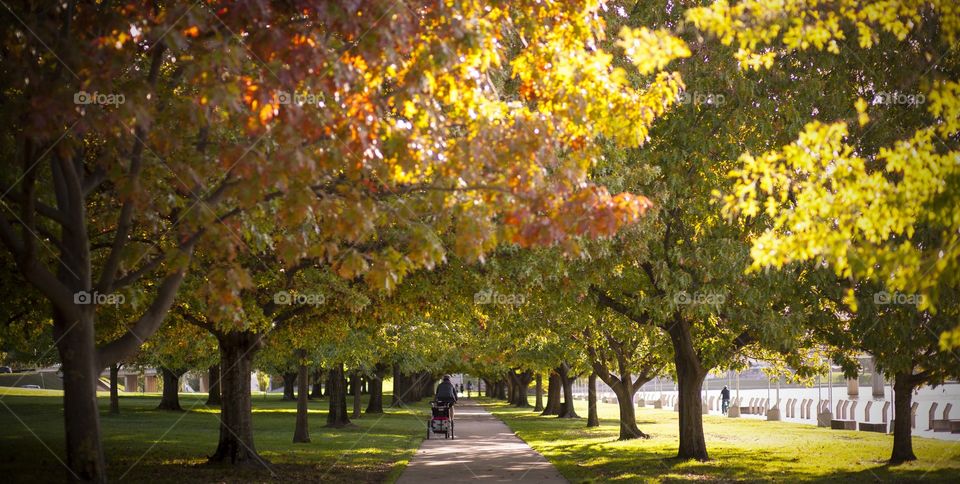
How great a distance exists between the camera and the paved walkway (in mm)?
17203

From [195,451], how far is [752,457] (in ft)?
44.2

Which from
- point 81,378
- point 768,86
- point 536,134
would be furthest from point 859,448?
point 81,378

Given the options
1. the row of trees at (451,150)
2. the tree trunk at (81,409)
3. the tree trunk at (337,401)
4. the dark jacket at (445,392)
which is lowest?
the tree trunk at (337,401)

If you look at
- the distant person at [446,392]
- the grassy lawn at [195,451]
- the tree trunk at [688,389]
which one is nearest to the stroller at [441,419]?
the distant person at [446,392]

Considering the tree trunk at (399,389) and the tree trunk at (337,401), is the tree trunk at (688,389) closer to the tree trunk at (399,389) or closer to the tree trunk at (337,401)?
the tree trunk at (337,401)

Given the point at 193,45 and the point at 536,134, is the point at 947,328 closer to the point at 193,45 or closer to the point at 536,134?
the point at 536,134

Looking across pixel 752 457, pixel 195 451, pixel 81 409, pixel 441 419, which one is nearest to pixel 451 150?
pixel 81 409

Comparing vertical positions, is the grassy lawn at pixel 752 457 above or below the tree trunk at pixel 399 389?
above

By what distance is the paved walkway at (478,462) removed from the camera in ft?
56.4

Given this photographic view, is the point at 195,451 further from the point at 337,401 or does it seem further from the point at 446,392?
the point at 337,401

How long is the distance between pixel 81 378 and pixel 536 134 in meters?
5.26

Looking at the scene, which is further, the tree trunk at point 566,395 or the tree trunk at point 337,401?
the tree trunk at point 566,395

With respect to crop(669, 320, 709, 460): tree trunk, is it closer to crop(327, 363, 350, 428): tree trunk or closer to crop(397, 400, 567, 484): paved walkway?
crop(397, 400, 567, 484): paved walkway

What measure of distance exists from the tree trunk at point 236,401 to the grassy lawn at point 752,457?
21.0ft
